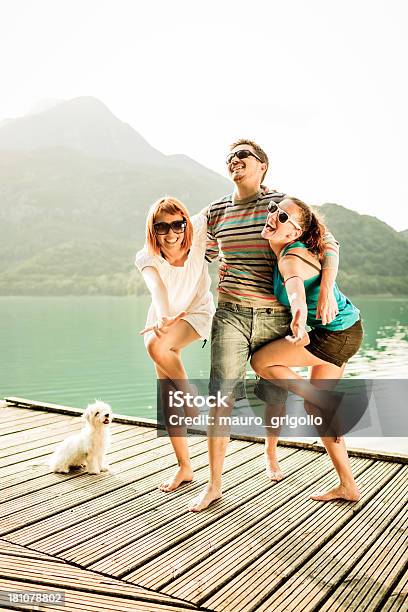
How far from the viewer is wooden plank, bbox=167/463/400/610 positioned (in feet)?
8.76

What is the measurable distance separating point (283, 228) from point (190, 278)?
74 cm

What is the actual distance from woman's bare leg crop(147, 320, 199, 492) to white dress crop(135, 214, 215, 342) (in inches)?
3.2

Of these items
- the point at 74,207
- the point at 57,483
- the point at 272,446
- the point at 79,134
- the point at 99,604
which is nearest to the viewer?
the point at 99,604

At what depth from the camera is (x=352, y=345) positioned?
149 inches

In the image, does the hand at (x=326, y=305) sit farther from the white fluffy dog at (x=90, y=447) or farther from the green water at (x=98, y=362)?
the green water at (x=98, y=362)

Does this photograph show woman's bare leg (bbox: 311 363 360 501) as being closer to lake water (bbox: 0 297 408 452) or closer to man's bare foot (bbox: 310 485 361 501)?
man's bare foot (bbox: 310 485 361 501)

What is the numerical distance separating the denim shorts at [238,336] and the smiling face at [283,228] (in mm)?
426

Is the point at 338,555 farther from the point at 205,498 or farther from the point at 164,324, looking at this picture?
the point at 164,324

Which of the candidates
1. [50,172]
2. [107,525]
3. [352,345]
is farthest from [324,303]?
[50,172]

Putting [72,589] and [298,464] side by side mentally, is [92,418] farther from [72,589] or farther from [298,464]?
[72,589]

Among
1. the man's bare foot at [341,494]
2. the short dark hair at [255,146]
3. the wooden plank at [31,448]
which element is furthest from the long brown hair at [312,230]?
the wooden plank at [31,448]

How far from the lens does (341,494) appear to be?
3.79 m

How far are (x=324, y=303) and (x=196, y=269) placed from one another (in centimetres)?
88

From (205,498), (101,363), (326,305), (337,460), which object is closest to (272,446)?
(337,460)
